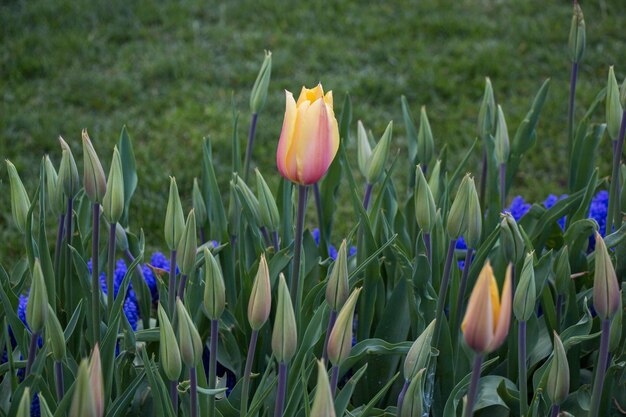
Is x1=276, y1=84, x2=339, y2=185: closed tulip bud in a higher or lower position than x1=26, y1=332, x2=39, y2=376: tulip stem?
higher

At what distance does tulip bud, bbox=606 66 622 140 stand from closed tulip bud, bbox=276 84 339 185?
2.38 ft

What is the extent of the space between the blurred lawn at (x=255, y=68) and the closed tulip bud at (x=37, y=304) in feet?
6.48

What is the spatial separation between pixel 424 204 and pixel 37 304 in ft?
2.10

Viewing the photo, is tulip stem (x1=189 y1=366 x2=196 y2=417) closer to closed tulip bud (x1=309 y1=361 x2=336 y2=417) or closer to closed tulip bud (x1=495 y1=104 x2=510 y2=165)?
closed tulip bud (x1=309 y1=361 x2=336 y2=417)

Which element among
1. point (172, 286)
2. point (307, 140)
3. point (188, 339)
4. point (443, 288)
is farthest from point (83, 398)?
point (443, 288)

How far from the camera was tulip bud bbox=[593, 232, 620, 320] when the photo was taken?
1.13 m

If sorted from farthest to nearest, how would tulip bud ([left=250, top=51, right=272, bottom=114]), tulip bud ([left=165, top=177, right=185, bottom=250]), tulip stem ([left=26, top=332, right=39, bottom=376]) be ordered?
tulip bud ([left=250, top=51, right=272, bottom=114]) < tulip bud ([left=165, top=177, right=185, bottom=250]) < tulip stem ([left=26, top=332, right=39, bottom=376])

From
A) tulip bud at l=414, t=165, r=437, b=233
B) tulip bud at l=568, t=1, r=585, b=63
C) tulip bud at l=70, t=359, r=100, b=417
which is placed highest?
tulip bud at l=568, t=1, r=585, b=63

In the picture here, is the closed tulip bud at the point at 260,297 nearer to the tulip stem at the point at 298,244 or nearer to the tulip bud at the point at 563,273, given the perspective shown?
the tulip stem at the point at 298,244

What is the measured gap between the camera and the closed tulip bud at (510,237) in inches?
57.1

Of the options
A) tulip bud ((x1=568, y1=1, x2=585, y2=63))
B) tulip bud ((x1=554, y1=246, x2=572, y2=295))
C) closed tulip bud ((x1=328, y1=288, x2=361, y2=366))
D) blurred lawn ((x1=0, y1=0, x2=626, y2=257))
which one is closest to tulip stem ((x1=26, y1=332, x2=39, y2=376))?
closed tulip bud ((x1=328, y1=288, x2=361, y2=366))

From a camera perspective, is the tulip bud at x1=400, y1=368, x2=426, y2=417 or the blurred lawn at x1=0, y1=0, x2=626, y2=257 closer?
the tulip bud at x1=400, y1=368, x2=426, y2=417

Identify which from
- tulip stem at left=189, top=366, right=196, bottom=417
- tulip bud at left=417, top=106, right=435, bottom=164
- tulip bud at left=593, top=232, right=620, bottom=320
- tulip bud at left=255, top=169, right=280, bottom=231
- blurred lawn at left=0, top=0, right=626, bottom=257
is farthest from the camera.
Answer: blurred lawn at left=0, top=0, right=626, bottom=257

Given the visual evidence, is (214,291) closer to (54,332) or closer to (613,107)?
(54,332)
